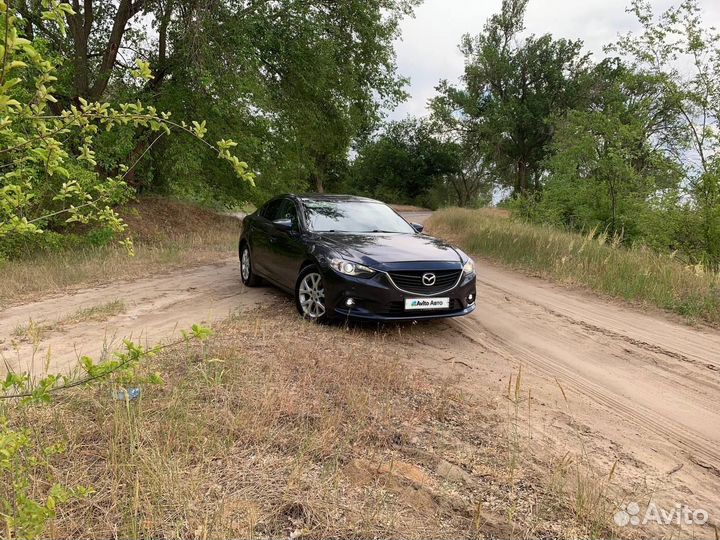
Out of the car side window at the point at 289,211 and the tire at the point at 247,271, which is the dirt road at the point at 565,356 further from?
the car side window at the point at 289,211

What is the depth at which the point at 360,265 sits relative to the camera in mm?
5668

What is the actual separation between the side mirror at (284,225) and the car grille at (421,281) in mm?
2149

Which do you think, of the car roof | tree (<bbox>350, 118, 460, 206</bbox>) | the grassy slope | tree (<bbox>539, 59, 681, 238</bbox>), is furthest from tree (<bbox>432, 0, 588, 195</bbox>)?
the car roof

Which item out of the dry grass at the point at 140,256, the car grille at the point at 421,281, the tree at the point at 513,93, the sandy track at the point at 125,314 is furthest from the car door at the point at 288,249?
the tree at the point at 513,93

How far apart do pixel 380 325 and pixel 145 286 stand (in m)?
4.51

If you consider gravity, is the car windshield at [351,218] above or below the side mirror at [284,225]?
above

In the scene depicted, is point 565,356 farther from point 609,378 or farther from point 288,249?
point 288,249

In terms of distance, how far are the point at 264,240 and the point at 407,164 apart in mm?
46134

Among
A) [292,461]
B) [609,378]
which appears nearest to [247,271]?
[609,378]

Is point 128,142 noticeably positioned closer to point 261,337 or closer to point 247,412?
point 261,337

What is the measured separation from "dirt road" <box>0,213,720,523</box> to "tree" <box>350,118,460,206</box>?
44.6 meters

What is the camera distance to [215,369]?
4117mm

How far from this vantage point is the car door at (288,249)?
263 inches

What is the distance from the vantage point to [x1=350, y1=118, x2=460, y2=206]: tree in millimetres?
52031
